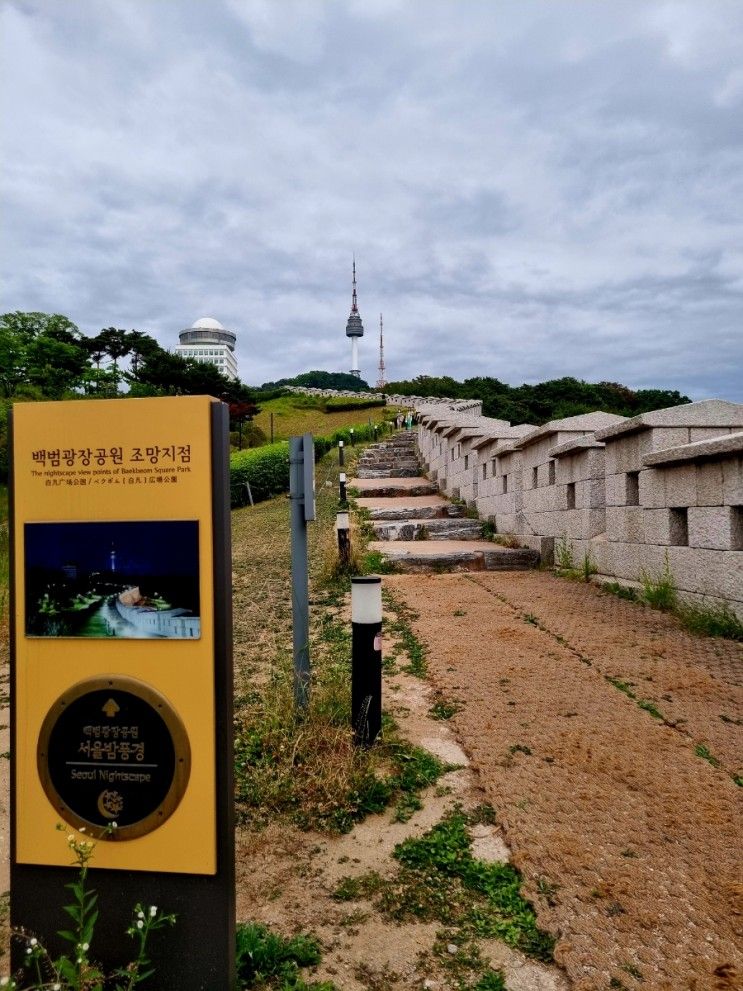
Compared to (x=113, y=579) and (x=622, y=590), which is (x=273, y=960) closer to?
(x=113, y=579)

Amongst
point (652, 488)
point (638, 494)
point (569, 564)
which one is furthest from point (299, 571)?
point (569, 564)

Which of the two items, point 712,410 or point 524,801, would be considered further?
point 712,410

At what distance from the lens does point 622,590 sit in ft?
23.0

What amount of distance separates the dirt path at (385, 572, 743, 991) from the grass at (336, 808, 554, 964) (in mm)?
75

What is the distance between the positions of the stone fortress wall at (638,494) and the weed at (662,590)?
0.05m

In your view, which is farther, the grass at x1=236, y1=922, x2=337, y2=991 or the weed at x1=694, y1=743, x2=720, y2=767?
the weed at x1=694, y1=743, x2=720, y2=767

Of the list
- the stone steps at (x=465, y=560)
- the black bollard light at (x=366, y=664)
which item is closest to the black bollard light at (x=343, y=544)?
the stone steps at (x=465, y=560)

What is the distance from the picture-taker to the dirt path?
2.12m

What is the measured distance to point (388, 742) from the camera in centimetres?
358

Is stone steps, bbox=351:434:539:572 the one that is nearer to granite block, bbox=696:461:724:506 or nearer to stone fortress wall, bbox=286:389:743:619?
stone fortress wall, bbox=286:389:743:619

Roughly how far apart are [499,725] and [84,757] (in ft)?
7.77

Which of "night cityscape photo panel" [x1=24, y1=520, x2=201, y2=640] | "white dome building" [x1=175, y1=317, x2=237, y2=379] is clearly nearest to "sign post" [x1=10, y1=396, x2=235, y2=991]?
"night cityscape photo panel" [x1=24, y1=520, x2=201, y2=640]

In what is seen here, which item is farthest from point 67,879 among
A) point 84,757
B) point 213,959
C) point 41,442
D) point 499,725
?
point 499,725

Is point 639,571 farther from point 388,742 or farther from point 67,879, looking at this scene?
point 67,879
